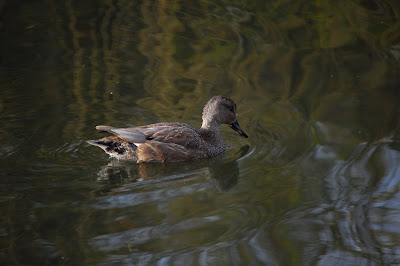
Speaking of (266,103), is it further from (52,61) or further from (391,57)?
(52,61)

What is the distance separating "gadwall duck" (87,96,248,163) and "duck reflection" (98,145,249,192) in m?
0.10

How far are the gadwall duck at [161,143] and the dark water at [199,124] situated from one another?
168 millimetres

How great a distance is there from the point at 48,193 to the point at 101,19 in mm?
6841

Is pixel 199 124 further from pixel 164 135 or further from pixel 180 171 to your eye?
pixel 180 171

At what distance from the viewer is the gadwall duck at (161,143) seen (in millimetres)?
7629

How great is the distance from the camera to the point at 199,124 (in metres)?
8.88

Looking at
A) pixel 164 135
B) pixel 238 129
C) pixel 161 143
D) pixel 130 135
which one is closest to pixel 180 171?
pixel 161 143

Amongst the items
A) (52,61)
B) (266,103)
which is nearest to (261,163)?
(266,103)

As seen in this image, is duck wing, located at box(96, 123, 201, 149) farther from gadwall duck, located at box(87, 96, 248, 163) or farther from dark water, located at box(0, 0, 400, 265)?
dark water, located at box(0, 0, 400, 265)

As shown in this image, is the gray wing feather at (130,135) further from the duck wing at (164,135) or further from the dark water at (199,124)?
the dark water at (199,124)

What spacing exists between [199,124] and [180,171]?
1.71m

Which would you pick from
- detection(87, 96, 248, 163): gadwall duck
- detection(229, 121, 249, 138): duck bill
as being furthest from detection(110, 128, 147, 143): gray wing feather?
detection(229, 121, 249, 138): duck bill

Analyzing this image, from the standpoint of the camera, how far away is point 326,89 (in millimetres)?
9469

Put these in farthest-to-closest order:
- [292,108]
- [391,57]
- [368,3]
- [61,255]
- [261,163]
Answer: [368,3] → [391,57] → [292,108] → [261,163] → [61,255]
